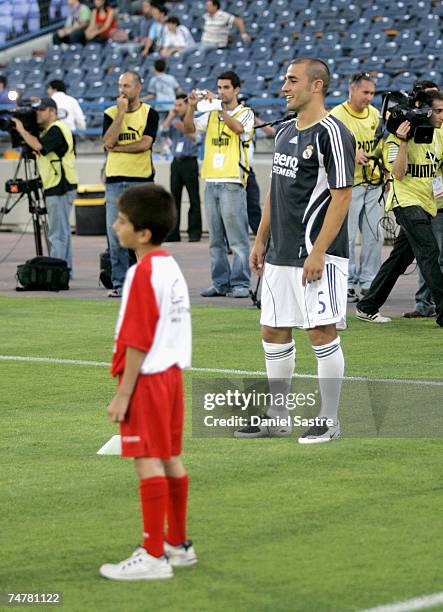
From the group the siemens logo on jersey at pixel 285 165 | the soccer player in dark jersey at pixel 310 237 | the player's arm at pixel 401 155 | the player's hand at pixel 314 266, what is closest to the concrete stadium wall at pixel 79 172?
the player's arm at pixel 401 155

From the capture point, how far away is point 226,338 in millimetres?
11867

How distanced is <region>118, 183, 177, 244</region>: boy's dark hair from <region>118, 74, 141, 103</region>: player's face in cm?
939

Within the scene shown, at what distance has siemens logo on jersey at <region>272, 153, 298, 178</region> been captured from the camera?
7.63 metres

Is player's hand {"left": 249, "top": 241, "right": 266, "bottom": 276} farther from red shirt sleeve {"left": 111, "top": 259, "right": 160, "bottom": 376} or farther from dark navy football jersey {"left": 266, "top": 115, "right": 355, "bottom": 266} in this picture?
red shirt sleeve {"left": 111, "top": 259, "right": 160, "bottom": 376}

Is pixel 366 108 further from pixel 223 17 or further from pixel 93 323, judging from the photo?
pixel 223 17

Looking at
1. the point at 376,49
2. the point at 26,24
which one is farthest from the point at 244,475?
the point at 26,24

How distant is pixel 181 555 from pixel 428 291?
827 centimetres

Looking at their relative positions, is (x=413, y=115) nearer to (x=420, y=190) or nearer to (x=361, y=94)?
(x=420, y=190)

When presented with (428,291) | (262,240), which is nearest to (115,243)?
(428,291)

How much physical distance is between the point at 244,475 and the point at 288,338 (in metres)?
1.16

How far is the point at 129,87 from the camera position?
14.4m

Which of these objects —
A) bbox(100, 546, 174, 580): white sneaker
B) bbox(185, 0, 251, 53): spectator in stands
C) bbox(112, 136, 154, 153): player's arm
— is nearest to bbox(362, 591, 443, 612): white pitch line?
bbox(100, 546, 174, 580): white sneaker

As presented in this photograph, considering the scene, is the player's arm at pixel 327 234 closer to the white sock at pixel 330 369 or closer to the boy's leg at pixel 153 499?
the white sock at pixel 330 369

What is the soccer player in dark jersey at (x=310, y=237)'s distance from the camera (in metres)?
7.48
